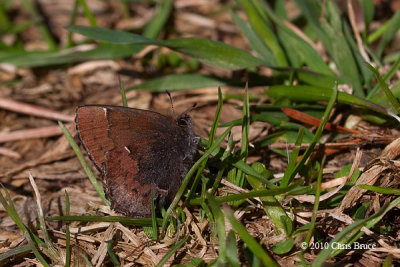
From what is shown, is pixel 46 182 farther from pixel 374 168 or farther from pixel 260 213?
pixel 374 168

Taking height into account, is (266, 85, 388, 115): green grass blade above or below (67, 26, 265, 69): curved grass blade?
below

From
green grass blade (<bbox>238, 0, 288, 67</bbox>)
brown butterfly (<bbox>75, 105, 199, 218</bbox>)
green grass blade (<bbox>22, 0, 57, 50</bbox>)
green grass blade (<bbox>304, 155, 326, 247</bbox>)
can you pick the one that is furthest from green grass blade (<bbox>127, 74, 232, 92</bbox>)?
green grass blade (<bbox>304, 155, 326, 247</bbox>)

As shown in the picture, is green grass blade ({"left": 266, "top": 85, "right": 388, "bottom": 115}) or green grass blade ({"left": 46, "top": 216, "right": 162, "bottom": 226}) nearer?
green grass blade ({"left": 46, "top": 216, "right": 162, "bottom": 226})

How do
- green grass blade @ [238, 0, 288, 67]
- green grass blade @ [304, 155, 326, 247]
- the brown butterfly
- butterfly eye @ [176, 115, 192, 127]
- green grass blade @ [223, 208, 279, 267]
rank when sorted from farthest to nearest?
green grass blade @ [238, 0, 288, 67], butterfly eye @ [176, 115, 192, 127], the brown butterfly, green grass blade @ [304, 155, 326, 247], green grass blade @ [223, 208, 279, 267]

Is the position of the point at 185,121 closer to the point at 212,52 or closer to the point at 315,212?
the point at 212,52

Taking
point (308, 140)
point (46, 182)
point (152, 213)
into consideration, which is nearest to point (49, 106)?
point (46, 182)

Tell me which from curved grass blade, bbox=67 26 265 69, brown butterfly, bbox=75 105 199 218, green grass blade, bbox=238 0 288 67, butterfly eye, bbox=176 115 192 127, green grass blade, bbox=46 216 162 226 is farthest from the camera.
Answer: green grass blade, bbox=238 0 288 67

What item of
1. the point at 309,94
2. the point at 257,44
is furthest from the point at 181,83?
the point at 309,94

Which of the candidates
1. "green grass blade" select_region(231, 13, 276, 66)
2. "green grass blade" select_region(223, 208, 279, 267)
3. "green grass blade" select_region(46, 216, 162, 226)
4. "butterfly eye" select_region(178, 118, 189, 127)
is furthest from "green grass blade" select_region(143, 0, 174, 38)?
"green grass blade" select_region(223, 208, 279, 267)

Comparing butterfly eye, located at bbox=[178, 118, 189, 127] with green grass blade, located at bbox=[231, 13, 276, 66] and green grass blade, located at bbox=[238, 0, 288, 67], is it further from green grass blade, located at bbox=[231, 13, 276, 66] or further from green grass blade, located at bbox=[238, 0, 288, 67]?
green grass blade, located at bbox=[238, 0, 288, 67]

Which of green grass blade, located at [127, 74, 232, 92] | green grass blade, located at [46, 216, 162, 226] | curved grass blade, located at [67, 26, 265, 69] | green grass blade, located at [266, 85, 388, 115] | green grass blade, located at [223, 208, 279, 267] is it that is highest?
curved grass blade, located at [67, 26, 265, 69]
